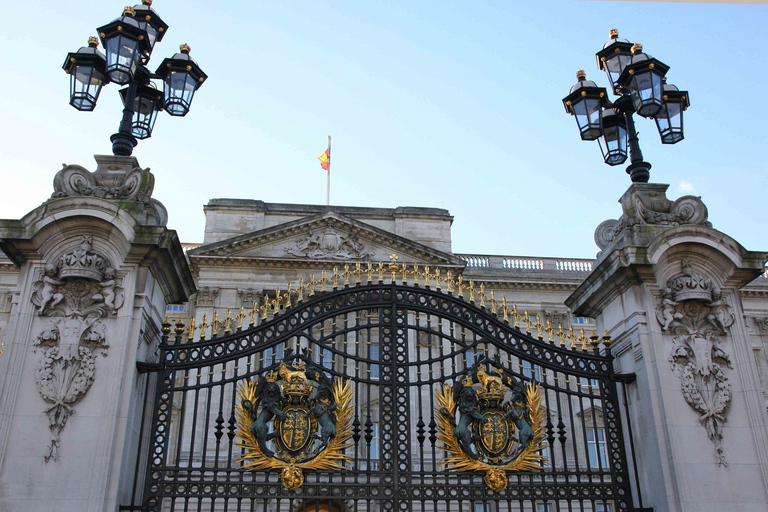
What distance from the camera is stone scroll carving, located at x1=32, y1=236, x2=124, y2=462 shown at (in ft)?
26.3

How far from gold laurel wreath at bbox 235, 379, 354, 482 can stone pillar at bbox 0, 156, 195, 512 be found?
49.8 inches

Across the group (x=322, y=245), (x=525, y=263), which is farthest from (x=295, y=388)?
(x=525, y=263)

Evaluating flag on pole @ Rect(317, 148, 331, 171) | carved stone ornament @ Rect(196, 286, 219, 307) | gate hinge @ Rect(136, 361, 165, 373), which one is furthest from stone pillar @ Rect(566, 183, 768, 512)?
flag on pole @ Rect(317, 148, 331, 171)

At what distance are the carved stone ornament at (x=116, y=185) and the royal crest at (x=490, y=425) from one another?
4.27 metres

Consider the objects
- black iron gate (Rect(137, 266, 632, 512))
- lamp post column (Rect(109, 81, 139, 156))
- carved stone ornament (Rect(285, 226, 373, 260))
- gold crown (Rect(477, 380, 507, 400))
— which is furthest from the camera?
carved stone ornament (Rect(285, 226, 373, 260))

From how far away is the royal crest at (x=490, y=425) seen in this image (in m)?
8.75

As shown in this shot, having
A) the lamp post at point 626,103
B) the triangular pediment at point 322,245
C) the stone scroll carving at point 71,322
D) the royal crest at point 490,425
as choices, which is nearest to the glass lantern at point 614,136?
the lamp post at point 626,103

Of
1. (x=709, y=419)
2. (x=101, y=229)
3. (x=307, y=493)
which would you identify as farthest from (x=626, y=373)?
(x=101, y=229)

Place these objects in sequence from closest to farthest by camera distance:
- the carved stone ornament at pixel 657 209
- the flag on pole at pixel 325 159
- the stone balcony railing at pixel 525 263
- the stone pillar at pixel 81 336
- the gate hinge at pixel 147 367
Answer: the stone pillar at pixel 81 336
the gate hinge at pixel 147 367
the carved stone ornament at pixel 657 209
the stone balcony railing at pixel 525 263
the flag on pole at pixel 325 159

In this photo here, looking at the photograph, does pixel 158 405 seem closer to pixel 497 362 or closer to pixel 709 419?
pixel 497 362

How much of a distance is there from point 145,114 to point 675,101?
7556mm

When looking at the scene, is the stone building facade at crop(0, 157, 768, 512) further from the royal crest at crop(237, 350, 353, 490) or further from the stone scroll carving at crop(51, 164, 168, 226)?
the royal crest at crop(237, 350, 353, 490)

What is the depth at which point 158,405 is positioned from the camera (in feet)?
28.9

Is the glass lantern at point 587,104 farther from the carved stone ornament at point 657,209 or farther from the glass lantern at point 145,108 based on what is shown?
the glass lantern at point 145,108
